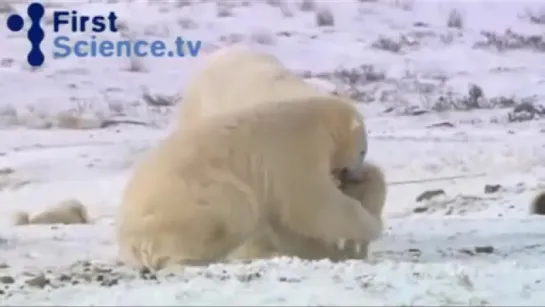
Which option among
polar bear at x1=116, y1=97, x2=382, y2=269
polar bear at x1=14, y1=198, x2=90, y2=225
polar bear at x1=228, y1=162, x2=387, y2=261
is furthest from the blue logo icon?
polar bear at x1=228, y1=162, x2=387, y2=261

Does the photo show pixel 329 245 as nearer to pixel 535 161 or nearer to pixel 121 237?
pixel 121 237

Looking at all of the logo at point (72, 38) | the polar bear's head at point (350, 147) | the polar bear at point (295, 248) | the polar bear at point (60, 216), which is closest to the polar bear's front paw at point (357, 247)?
the polar bear at point (295, 248)

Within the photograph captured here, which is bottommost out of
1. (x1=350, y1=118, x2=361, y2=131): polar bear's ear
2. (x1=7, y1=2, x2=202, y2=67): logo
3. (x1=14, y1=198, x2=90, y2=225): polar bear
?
(x1=14, y1=198, x2=90, y2=225): polar bear

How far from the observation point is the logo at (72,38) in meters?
2.24

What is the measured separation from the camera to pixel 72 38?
2.26 m

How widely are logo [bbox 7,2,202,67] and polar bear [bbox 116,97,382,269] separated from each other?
0.80 metres

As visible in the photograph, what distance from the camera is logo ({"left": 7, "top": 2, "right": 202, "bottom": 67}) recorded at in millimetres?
2240

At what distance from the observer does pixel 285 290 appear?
3.27 feet

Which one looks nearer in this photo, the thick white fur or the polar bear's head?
the polar bear's head

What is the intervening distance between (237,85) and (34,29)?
2.10ft

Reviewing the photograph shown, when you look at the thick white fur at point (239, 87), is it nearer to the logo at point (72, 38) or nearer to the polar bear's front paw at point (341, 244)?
the polar bear's front paw at point (341, 244)

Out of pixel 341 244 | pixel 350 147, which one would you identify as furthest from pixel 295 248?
pixel 350 147

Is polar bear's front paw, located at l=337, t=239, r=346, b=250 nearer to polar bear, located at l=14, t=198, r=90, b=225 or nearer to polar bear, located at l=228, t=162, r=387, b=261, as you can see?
polar bear, located at l=228, t=162, r=387, b=261

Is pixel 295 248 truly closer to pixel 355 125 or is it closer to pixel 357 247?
pixel 357 247
